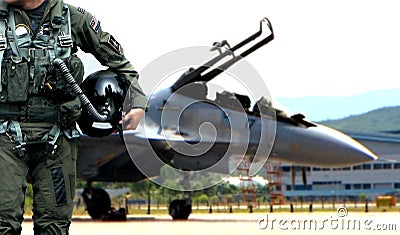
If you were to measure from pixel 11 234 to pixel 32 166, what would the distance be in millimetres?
389

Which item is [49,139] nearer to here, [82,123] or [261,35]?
[82,123]

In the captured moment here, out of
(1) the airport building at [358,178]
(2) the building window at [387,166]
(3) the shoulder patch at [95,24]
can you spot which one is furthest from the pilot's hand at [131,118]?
(2) the building window at [387,166]

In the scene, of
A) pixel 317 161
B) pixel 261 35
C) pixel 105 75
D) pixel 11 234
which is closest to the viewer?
pixel 11 234

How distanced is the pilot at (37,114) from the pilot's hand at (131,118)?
260 mm

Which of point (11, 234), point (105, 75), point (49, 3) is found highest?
point (49, 3)

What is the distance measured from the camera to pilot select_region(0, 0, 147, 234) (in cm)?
483

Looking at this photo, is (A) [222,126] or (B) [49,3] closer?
(B) [49,3]

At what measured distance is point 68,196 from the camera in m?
5.02

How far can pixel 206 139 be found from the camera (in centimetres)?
2330

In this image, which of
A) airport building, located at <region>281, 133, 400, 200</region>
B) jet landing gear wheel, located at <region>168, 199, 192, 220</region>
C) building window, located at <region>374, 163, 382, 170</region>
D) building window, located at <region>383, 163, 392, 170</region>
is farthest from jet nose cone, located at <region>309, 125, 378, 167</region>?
building window, located at <region>374, 163, 382, 170</region>

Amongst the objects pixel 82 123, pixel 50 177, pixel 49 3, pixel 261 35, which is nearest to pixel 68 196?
pixel 50 177

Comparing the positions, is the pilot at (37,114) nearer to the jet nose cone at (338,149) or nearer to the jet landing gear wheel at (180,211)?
the jet landing gear wheel at (180,211)

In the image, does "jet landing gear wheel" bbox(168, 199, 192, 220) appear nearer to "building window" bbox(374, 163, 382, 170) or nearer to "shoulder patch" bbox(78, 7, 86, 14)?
"shoulder patch" bbox(78, 7, 86, 14)

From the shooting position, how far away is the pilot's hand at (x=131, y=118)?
509cm
